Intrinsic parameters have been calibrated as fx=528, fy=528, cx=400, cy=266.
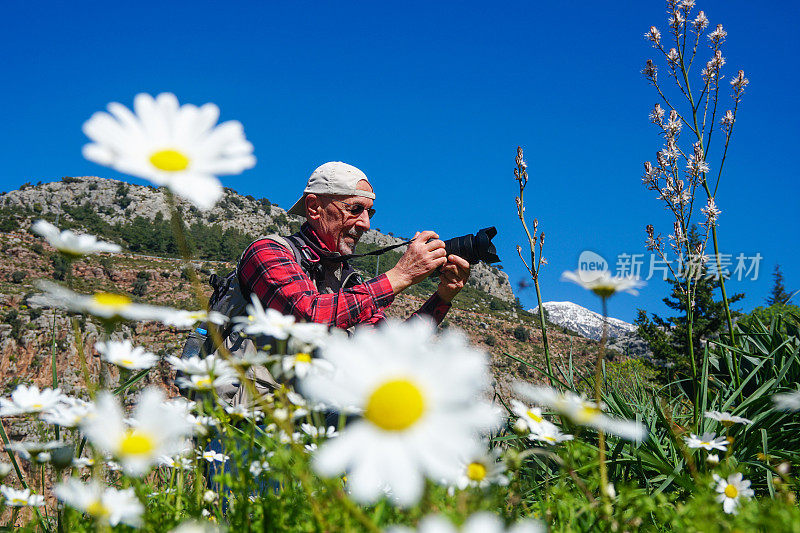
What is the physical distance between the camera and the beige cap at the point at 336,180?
3119 millimetres

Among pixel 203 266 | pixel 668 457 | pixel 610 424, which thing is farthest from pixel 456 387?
pixel 203 266

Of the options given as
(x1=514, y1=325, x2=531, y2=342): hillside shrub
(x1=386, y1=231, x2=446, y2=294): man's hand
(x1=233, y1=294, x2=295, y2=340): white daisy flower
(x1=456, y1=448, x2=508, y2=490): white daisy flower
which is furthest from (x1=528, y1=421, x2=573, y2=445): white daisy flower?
(x1=514, y1=325, x2=531, y2=342): hillside shrub

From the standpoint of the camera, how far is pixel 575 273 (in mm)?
1317

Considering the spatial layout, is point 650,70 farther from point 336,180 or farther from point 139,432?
point 139,432

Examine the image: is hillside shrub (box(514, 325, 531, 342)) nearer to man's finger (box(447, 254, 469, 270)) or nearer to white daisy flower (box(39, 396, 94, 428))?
man's finger (box(447, 254, 469, 270))

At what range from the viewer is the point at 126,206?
62156mm

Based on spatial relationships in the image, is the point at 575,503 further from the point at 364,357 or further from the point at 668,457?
the point at 668,457

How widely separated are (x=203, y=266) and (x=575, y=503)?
1606 inches

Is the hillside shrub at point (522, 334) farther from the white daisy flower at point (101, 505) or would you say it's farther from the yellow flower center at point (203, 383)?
the white daisy flower at point (101, 505)

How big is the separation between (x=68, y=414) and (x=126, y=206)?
227 ft

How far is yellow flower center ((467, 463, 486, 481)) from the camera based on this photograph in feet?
3.73

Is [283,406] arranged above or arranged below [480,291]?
below

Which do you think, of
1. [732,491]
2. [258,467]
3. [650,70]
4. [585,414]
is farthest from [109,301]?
[650,70]

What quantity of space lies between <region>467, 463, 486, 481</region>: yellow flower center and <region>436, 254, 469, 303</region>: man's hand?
6.08 feet
